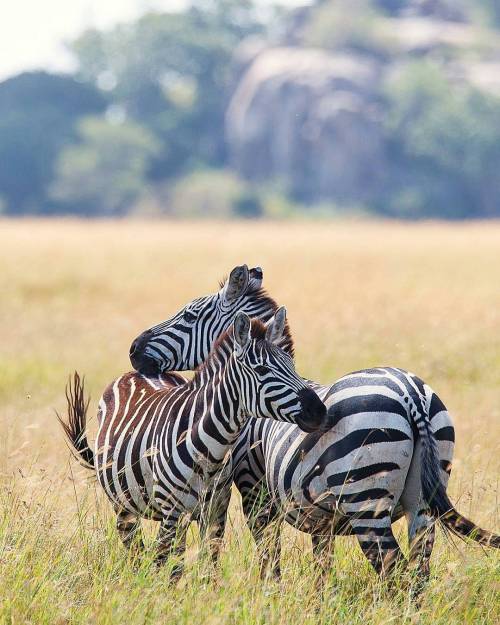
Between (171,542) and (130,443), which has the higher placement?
(130,443)

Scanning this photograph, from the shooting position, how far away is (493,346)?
14.5 m

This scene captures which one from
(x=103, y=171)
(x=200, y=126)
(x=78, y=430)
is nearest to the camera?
(x=78, y=430)

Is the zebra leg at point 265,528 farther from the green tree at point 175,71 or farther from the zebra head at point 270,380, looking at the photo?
the green tree at point 175,71

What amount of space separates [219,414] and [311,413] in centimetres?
52

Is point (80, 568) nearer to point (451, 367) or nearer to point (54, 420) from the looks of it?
point (54, 420)

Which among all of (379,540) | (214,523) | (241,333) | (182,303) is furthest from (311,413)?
(182,303)

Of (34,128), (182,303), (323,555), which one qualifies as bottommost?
(182,303)

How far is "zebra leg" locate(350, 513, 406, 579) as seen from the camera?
4.43m

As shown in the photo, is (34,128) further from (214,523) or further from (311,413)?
(311,413)

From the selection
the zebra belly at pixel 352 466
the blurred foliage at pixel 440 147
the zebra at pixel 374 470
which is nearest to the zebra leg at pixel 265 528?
the zebra at pixel 374 470

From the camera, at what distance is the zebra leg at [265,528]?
15.9ft

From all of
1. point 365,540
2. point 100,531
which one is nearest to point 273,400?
point 365,540

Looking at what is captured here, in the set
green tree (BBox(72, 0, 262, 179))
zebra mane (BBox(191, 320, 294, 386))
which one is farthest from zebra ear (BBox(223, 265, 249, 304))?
green tree (BBox(72, 0, 262, 179))

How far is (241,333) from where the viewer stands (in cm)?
462
